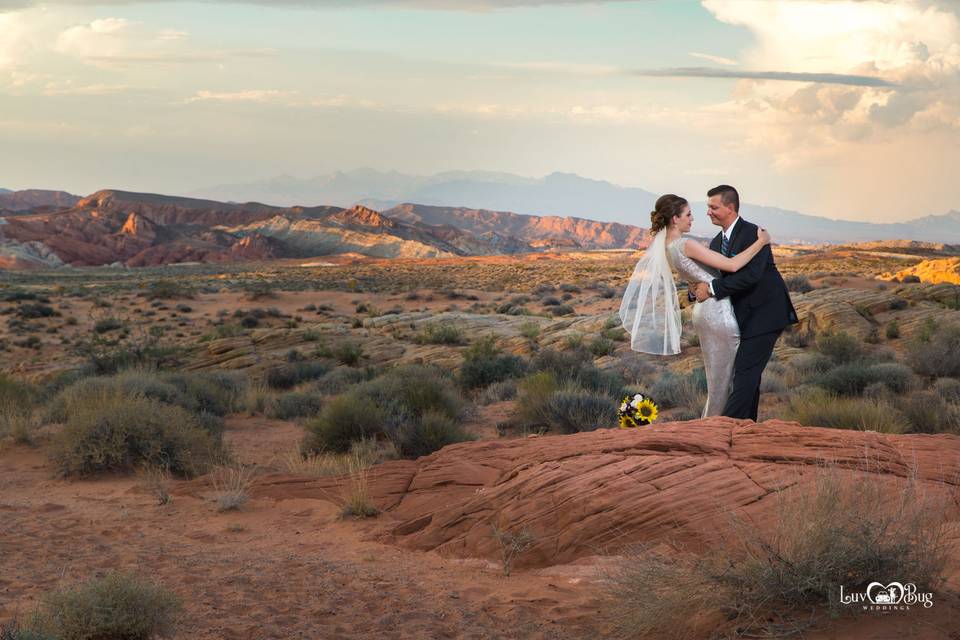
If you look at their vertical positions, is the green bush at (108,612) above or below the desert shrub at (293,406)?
above

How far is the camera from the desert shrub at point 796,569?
3.87 meters

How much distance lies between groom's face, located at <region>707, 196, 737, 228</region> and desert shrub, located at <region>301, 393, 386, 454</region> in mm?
5634

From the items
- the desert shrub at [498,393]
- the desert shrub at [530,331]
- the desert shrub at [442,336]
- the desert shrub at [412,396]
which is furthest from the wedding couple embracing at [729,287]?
the desert shrub at [442,336]

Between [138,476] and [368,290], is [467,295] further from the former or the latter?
[138,476]

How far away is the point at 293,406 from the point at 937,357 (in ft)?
33.8

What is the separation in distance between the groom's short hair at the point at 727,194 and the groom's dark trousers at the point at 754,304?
0.19m

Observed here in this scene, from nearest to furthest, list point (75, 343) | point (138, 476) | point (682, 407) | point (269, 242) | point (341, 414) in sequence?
point (138, 476)
point (341, 414)
point (682, 407)
point (75, 343)
point (269, 242)

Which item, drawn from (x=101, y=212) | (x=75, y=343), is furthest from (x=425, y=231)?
(x=75, y=343)

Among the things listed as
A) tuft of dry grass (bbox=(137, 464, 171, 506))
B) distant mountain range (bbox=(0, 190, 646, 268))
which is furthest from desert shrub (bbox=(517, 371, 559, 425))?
distant mountain range (bbox=(0, 190, 646, 268))

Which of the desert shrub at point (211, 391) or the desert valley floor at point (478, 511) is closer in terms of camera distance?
the desert valley floor at point (478, 511)

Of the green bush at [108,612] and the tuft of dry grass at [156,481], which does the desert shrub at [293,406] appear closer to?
the tuft of dry grass at [156,481]

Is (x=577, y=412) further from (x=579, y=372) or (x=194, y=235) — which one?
(x=194, y=235)

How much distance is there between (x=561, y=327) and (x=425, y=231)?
11868cm

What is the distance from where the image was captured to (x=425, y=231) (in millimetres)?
140625
